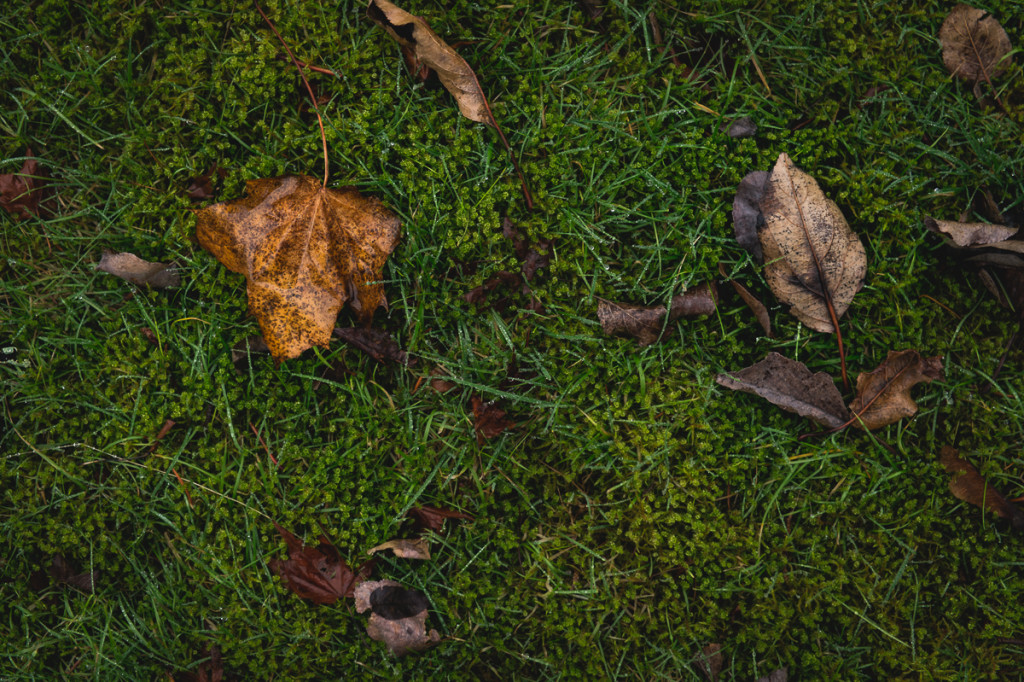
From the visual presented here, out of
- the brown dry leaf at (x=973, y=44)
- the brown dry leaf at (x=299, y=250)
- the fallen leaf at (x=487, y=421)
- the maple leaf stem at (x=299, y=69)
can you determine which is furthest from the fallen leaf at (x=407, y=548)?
the brown dry leaf at (x=973, y=44)

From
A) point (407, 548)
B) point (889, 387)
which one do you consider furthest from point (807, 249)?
point (407, 548)

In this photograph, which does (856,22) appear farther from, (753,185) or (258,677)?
(258,677)

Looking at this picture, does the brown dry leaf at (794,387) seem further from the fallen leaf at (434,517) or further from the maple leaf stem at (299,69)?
the maple leaf stem at (299,69)

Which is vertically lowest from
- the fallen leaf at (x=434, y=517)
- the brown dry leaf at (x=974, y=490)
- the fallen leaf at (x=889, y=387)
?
the fallen leaf at (x=434, y=517)

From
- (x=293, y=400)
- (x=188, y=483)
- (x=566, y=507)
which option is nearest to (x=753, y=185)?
(x=566, y=507)

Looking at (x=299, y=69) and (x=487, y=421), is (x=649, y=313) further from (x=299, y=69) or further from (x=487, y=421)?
(x=299, y=69)

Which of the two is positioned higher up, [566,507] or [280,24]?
[280,24]

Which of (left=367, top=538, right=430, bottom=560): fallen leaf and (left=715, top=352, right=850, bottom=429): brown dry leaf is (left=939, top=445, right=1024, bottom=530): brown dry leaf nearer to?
(left=715, top=352, right=850, bottom=429): brown dry leaf
